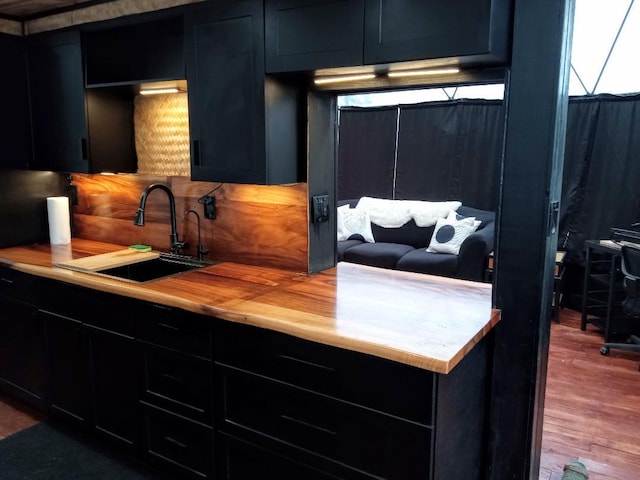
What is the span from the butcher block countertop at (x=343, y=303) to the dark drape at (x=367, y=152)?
148 inches

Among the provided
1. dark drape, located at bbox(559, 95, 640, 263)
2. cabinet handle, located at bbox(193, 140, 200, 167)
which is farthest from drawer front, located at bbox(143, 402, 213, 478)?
dark drape, located at bbox(559, 95, 640, 263)

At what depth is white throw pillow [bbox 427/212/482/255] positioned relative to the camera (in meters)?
5.17

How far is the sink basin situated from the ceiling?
1.37 metres

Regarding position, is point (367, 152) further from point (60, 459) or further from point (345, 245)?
point (60, 459)

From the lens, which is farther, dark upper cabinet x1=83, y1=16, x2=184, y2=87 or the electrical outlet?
the electrical outlet

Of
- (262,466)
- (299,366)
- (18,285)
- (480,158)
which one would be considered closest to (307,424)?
(299,366)

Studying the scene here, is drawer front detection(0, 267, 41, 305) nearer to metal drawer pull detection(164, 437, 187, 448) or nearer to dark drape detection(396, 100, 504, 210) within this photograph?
metal drawer pull detection(164, 437, 187, 448)

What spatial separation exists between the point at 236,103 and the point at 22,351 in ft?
6.05

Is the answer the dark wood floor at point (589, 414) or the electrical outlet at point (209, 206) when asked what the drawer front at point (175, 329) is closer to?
the electrical outlet at point (209, 206)

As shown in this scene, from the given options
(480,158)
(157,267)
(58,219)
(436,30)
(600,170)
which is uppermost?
(436,30)

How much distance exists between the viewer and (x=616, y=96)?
→ 15.6ft

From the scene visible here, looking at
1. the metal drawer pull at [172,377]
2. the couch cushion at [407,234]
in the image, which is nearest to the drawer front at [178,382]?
the metal drawer pull at [172,377]

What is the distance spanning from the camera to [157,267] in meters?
2.87

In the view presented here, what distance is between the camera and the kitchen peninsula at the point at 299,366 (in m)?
1.60
